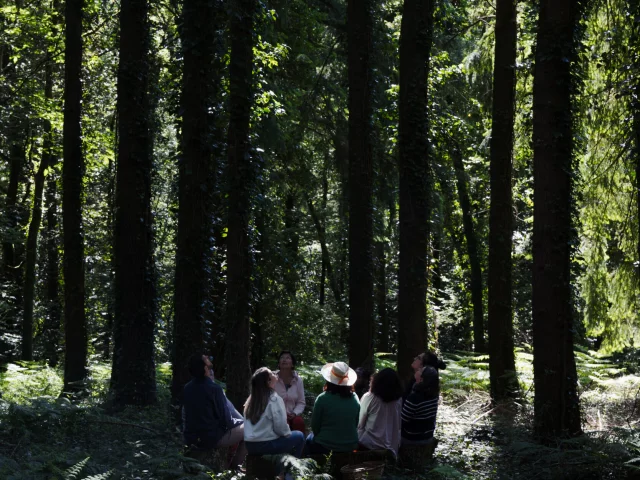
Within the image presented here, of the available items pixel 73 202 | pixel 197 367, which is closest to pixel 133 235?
pixel 73 202

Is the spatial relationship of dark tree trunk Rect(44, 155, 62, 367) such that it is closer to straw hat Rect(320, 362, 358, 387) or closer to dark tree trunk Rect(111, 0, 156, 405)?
dark tree trunk Rect(111, 0, 156, 405)

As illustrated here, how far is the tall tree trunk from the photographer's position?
12633 mm

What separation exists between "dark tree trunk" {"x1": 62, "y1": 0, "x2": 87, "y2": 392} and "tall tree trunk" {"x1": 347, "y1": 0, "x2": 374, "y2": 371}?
19.7 ft

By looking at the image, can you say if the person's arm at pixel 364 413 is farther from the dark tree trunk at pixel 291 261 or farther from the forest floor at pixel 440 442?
the dark tree trunk at pixel 291 261

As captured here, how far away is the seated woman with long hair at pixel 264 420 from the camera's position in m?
7.96

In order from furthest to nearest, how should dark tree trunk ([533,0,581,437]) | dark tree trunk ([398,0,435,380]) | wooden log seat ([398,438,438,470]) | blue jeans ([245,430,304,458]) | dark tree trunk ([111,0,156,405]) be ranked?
dark tree trunk ([111,0,156,405]) < dark tree trunk ([398,0,435,380]) < dark tree trunk ([533,0,581,437]) < wooden log seat ([398,438,438,470]) < blue jeans ([245,430,304,458])

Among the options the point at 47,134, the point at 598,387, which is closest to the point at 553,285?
the point at 598,387

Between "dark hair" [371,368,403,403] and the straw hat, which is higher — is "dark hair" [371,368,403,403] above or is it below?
below

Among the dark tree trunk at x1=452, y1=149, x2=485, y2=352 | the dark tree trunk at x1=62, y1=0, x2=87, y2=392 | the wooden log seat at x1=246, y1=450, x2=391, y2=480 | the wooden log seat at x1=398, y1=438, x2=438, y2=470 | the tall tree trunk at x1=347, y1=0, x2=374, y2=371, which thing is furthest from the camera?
the dark tree trunk at x1=452, y1=149, x2=485, y2=352

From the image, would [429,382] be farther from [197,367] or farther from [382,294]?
[382,294]

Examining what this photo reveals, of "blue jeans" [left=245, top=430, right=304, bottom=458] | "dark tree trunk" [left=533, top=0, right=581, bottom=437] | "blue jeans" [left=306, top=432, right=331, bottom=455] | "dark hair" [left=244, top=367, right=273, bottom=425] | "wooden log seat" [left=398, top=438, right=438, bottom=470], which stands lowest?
"wooden log seat" [left=398, top=438, right=438, bottom=470]

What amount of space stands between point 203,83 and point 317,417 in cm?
578

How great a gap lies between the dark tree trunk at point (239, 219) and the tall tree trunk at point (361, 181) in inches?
100

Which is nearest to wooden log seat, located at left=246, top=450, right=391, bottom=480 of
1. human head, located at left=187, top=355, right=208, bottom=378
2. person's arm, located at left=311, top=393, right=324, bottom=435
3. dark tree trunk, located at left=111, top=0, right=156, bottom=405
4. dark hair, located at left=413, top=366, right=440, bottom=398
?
person's arm, located at left=311, top=393, right=324, bottom=435
